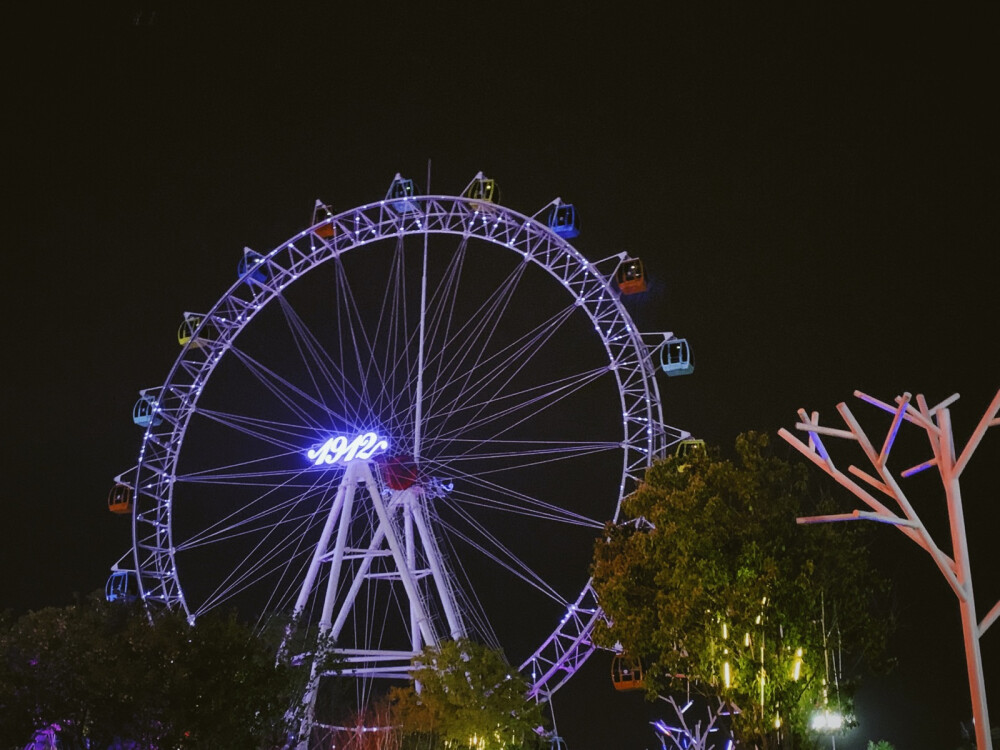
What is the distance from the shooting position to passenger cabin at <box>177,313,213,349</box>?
34250 mm

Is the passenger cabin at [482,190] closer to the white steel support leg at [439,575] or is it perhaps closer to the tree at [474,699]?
the white steel support leg at [439,575]

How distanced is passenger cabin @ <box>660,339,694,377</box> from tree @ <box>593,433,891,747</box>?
813 centimetres

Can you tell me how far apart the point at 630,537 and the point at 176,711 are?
364 inches

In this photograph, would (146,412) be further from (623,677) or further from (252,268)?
(623,677)

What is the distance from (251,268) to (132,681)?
1764cm

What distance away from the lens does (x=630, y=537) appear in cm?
2106

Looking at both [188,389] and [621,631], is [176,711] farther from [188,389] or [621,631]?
[188,389]

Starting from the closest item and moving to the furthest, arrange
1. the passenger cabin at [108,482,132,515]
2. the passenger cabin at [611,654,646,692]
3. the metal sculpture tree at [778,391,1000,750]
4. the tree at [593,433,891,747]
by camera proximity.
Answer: the metal sculpture tree at [778,391,1000,750] < the tree at [593,433,891,747] < the passenger cabin at [611,654,646,692] < the passenger cabin at [108,482,132,515]

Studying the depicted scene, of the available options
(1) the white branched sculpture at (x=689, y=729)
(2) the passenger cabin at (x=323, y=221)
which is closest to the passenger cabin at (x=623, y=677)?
(1) the white branched sculpture at (x=689, y=729)

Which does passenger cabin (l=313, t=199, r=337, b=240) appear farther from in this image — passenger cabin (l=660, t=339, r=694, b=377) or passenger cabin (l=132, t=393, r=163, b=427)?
passenger cabin (l=660, t=339, r=694, b=377)

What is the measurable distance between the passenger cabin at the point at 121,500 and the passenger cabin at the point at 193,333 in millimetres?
5017

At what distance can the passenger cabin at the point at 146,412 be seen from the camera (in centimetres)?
3434

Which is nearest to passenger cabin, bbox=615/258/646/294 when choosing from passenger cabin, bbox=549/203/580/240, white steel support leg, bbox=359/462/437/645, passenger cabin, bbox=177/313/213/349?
passenger cabin, bbox=549/203/580/240

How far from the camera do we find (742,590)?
1855cm
